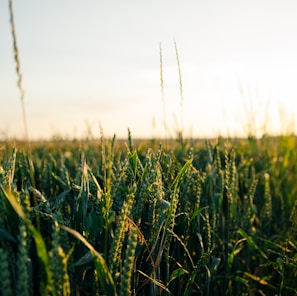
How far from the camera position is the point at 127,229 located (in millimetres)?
1313

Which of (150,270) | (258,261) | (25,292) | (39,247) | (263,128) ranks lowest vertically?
(258,261)

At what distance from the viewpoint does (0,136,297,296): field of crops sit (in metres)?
0.99

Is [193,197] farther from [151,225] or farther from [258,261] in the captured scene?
[258,261]

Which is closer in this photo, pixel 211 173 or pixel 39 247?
pixel 39 247

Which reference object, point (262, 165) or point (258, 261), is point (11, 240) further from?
point (262, 165)

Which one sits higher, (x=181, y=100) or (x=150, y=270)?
(x=181, y=100)

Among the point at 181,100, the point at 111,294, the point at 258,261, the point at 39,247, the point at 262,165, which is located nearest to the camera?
the point at 39,247

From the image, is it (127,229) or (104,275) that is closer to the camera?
(104,275)

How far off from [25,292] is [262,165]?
3269 mm

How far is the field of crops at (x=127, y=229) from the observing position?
99 centimetres

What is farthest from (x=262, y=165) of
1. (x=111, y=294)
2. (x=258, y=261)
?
(x=111, y=294)

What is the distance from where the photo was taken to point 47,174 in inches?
91.4

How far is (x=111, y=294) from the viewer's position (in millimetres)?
1070

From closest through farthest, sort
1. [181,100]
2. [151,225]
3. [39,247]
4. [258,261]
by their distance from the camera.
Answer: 1. [39,247]
2. [151,225]
3. [181,100]
4. [258,261]
